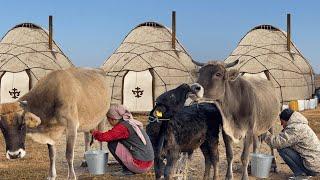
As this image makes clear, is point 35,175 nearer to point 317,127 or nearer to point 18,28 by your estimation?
point 317,127

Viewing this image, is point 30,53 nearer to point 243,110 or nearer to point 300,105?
point 300,105

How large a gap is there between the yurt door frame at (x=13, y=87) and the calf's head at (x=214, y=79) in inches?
524

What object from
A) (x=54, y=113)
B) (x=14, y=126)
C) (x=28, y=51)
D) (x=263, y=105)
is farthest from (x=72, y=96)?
(x=28, y=51)

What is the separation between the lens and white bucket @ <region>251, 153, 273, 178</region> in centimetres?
820

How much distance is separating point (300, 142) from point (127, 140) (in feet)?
9.18

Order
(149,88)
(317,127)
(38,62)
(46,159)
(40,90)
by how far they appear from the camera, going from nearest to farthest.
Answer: (40,90)
(46,159)
(317,127)
(149,88)
(38,62)

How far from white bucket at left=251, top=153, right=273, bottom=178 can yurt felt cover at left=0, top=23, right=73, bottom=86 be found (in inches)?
518

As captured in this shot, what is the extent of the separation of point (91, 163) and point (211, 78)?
261cm

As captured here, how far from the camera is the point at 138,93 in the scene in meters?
19.4

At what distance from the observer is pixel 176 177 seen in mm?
7461

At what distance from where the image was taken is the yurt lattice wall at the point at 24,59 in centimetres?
1941

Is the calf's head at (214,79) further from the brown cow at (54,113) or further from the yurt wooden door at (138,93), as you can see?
Result: the yurt wooden door at (138,93)

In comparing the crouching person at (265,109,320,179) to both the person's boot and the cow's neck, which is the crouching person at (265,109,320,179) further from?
the person's boot

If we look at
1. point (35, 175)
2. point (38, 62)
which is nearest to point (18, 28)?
point (38, 62)
